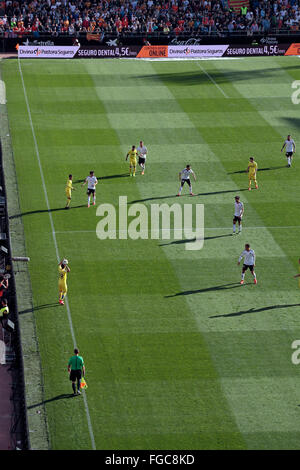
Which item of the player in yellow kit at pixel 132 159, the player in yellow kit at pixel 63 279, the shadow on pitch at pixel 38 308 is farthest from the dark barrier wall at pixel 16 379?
the player in yellow kit at pixel 132 159

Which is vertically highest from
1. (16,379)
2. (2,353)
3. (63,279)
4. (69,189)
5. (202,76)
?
(202,76)

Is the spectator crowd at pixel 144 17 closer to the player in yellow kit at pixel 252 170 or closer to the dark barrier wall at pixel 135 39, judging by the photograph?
the dark barrier wall at pixel 135 39

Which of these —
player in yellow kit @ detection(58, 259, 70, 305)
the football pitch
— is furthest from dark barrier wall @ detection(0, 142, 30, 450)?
player in yellow kit @ detection(58, 259, 70, 305)

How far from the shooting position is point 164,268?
1313 inches

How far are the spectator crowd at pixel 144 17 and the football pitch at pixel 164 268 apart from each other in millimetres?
9968

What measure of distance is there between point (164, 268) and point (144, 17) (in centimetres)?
4103

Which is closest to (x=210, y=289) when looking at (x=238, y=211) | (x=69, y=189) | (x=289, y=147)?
(x=238, y=211)

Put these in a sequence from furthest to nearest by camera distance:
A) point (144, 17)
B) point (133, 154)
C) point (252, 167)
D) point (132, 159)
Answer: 1. point (144, 17)
2. point (132, 159)
3. point (133, 154)
4. point (252, 167)

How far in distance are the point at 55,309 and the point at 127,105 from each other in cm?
2609

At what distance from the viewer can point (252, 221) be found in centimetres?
3778

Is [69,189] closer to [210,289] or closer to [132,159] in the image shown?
[132,159]

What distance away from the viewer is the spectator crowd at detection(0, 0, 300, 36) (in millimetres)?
67938

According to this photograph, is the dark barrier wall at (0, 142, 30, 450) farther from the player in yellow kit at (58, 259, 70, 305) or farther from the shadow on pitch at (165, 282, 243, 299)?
the shadow on pitch at (165, 282, 243, 299)

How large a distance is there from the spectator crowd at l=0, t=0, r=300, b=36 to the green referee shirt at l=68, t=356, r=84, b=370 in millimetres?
45011
